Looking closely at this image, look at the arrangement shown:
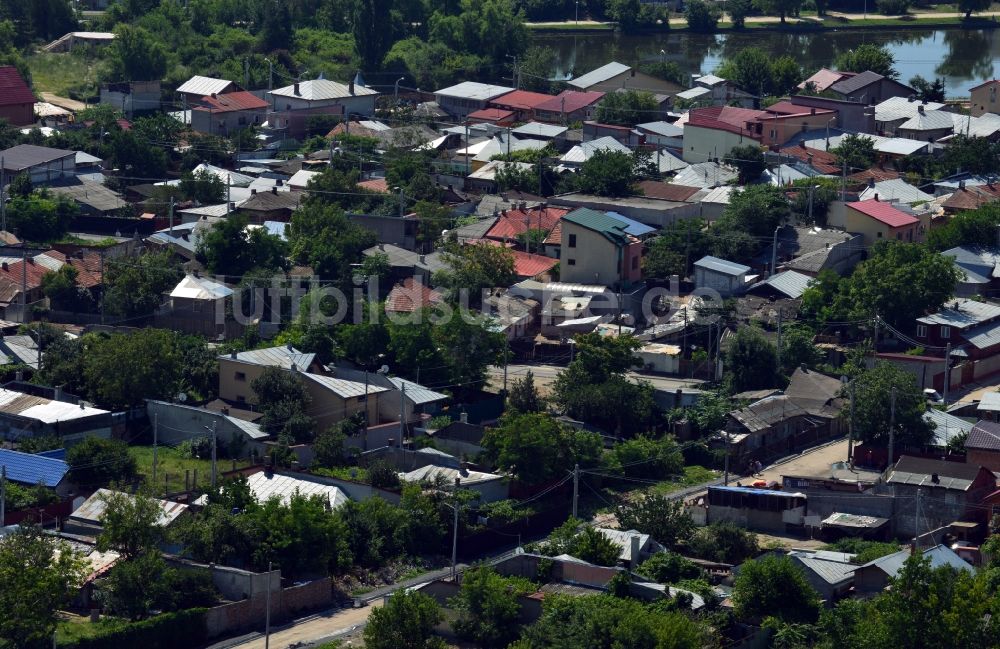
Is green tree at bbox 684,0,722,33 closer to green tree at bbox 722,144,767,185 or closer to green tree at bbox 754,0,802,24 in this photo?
green tree at bbox 754,0,802,24

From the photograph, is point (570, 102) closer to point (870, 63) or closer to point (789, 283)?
point (870, 63)

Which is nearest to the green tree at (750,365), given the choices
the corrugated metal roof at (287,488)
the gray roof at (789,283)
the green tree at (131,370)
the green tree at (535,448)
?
the gray roof at (789,283)

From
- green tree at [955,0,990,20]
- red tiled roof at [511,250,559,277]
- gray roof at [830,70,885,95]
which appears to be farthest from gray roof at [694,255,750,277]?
green tree at [955,0,990,20]

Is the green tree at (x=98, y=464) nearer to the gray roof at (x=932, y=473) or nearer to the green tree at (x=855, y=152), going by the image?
the gray roof at (x=932, y=473)

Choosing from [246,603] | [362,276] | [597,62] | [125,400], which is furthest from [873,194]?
[597,62]

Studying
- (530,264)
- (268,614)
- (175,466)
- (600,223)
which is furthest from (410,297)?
(268,614)

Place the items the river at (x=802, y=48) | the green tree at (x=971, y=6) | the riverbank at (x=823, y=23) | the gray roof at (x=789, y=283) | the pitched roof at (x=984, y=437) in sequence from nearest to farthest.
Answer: the pitched roof at (x=984, y=437), the gray roof at (x=789, y=283), the river at (x=802, y=48), the riverbank at (x=823, y=23), the green tree at (x=971, y=6)
